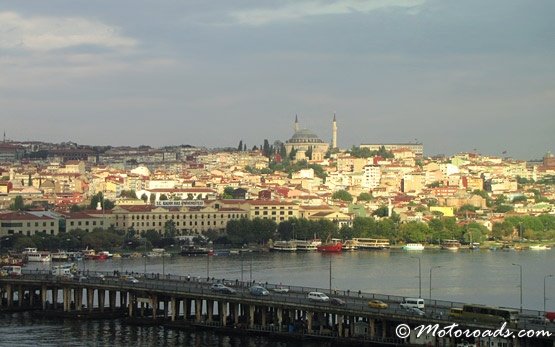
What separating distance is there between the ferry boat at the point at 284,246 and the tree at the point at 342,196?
31.9m

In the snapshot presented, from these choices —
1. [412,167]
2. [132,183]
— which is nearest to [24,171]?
[132,183]

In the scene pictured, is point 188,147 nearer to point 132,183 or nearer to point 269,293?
point 132,183

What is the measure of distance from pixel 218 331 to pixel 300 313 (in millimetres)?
2190

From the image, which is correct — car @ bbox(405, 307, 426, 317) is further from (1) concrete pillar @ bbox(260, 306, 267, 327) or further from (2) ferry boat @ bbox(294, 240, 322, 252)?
(2) ferry boat @ bbox(294, 240, 322, 252)

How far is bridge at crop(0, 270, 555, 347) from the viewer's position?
33344 mm

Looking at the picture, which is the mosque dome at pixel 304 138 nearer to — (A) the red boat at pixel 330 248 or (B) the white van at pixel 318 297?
(A) the red boat at pixel 330 248

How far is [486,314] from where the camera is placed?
32906 millimetres

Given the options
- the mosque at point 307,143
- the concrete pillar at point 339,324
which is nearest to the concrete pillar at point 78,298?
the concrete pillar at point 339,324

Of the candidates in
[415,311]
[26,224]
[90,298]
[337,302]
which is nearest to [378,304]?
[337,302]

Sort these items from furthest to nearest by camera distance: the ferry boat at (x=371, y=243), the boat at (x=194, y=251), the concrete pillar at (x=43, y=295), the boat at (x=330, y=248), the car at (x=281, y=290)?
the ferry boat at (x=371, y=243)
the boat at (x=330, y=248)
the boat at (x=194, y=251)
the concrete pillar at (x=43, y=295)
the car at (x=281, y=290)

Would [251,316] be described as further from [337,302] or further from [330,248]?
[330,248]

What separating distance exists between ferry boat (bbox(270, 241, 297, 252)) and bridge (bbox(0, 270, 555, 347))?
30.9m

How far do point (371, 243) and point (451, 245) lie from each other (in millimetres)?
4637

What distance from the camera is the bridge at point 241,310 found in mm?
33344
